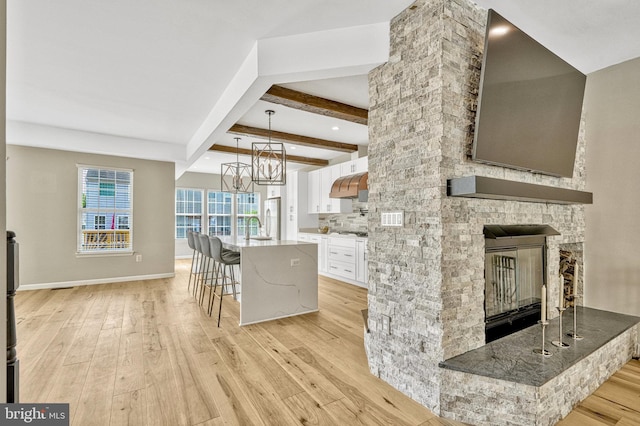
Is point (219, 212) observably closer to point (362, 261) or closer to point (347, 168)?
point (347, 168)

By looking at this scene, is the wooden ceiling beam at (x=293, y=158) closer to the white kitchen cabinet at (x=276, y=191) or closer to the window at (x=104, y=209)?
the white kitchen cabinet at (x=276, y=191)

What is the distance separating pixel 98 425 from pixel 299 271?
2332 mm

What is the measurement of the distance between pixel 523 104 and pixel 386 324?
1791mm

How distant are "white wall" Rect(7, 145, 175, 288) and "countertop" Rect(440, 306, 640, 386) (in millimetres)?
5837

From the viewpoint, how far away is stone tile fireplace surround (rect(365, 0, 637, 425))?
6.15ft

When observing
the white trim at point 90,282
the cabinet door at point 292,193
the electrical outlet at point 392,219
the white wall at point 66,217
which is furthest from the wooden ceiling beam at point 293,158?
the electrical outlet at point 392,219

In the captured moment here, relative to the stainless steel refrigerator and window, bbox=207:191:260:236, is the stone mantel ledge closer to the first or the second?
the stainless steel refrigerator

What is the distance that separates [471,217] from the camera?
2025mm

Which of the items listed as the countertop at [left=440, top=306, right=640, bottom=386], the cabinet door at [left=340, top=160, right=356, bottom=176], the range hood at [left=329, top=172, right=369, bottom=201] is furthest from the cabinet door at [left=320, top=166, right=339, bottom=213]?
the countertop at [left=440, top=306, right=640, bottom=386]

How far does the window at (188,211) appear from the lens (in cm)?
881

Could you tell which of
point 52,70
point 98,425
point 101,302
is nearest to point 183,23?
point 52,70

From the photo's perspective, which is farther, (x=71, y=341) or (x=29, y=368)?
(x=71, y=341)

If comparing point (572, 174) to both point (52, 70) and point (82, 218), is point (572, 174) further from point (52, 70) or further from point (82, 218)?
point (82, 218)

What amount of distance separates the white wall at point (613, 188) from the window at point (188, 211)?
28.3 feet
